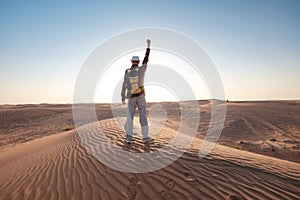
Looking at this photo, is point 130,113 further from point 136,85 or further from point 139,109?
point 136,85

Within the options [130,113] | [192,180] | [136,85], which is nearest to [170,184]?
[192,180]

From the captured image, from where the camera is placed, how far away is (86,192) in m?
3.66

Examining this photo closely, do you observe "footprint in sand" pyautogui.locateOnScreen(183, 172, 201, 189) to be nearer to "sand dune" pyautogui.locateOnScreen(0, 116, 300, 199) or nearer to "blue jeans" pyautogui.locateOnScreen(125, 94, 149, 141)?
"sand dune" pyautogui.locateOnScreen(0, 116, 300, 199)

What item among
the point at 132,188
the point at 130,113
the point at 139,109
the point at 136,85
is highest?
the point at 136,85

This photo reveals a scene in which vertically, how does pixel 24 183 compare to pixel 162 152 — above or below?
below

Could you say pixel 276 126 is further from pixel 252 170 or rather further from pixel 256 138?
pixel 252 170

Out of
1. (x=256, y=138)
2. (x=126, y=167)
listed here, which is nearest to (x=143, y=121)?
(x=126, y=167)

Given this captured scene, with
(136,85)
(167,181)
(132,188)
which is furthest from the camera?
(136,85)

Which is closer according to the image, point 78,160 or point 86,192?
point 86,192

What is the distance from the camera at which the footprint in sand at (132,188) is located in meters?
3.45

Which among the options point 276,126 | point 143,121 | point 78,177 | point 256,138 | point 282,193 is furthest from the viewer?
point 276,126

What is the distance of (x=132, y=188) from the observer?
3.67 metres

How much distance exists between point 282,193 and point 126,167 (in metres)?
2.71

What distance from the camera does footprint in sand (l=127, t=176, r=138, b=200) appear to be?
3.45m
